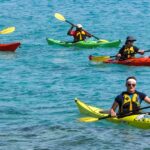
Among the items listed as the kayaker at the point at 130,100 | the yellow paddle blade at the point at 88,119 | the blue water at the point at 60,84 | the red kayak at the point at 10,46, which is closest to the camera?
the blue water at the point at 60,84

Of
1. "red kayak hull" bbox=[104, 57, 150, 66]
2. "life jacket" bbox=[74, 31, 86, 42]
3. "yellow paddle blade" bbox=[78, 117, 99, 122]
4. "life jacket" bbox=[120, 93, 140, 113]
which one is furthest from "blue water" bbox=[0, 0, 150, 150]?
"life jacket" bbox=[74, 31, 86, 42]

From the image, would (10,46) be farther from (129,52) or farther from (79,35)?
(129,52)

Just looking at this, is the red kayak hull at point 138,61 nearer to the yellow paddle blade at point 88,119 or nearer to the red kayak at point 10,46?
the red kayak at point 10,46

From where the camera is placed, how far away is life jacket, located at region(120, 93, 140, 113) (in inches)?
645

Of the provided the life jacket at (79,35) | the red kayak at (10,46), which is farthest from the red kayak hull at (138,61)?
the red kayak at (10,46)

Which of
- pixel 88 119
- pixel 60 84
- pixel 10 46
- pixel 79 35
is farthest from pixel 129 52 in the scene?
pixel 88 119

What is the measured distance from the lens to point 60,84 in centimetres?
2312

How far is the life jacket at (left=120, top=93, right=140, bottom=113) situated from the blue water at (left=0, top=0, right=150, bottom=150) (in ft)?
1.54

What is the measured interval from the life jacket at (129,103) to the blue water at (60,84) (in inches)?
18.5

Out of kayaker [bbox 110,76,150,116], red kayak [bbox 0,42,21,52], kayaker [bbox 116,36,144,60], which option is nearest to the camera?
kayaker [bbox 110,76,150,116]

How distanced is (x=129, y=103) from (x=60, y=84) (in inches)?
272

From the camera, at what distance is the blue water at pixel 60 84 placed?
16.1 meters

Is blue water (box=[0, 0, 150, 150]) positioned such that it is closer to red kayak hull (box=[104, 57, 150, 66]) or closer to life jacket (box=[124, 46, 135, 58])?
red kayak hull (box=[104, 57, 150, 66])

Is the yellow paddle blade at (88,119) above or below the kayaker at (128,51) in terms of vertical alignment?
below
